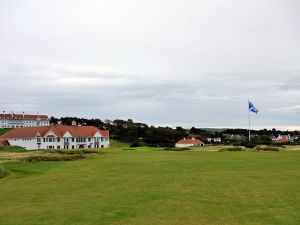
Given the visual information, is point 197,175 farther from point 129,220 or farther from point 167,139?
point 167,139

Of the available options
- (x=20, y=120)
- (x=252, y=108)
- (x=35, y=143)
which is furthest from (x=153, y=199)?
(x=20, y=120)

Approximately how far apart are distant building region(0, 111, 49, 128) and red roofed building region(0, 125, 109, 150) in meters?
81.5

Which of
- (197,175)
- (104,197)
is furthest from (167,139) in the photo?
(104,197)

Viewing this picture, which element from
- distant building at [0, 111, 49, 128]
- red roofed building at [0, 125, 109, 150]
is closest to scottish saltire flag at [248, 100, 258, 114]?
red roofed building at [0, 125, 109, 150]

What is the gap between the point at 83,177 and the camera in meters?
28.4

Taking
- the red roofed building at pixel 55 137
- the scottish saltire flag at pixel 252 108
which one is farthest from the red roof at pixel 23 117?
the scottish saltire flag at pixel 252 108

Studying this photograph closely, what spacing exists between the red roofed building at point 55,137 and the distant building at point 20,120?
267ft

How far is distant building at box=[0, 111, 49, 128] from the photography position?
186375 mm

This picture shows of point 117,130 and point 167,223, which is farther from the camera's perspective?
point 117,130

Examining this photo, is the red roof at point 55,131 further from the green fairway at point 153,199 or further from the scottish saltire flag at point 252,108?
the green fairway at point 153,199

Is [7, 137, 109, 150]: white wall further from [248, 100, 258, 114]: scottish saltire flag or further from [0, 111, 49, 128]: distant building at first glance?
[0, 111, 49, 128]: distant building

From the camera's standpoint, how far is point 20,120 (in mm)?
191500

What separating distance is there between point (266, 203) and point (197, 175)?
1113 centimetres

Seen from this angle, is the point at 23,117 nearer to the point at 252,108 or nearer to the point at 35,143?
the point at 35,143
